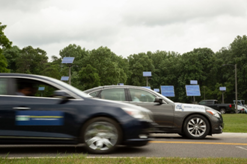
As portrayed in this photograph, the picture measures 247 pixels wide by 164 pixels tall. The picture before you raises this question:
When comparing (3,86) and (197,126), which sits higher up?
(3,86)

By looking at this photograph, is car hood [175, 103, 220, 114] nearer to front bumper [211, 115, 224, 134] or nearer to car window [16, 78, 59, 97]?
front bumper [211, 115, 224, 134]

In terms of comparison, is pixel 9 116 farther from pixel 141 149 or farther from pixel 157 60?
pixel 157 60

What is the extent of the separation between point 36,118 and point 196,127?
5252mm

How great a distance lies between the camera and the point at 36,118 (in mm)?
6520

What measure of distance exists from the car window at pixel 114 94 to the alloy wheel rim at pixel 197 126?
84.2 inches

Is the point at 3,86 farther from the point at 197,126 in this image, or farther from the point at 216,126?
the point at 216,126

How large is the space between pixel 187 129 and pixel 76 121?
4.43 m

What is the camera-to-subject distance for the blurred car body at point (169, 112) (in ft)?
32.4

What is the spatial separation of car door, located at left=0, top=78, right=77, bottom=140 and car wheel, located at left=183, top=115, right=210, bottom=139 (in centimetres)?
445

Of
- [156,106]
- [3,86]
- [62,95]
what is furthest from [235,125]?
[3,86]

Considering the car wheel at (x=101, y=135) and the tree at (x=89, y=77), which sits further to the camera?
the tree at (x=89, y=77)

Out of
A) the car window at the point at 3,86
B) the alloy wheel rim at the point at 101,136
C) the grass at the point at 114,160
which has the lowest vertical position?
Answer: the grass at the point at 114,160

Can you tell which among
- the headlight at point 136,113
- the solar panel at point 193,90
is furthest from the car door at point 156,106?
the solar panel at point 193,90

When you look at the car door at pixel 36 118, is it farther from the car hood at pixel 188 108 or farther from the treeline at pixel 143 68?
the treeline at pixel 143 68
